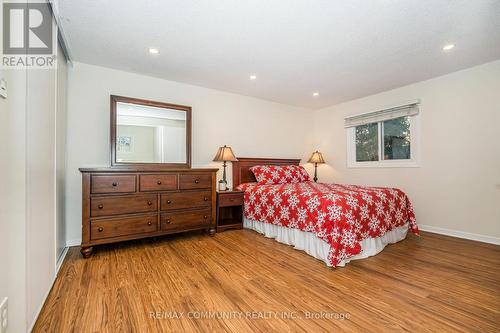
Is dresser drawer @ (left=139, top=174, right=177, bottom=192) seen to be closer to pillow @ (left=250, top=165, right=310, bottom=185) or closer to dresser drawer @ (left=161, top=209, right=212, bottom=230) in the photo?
dresser drawer @ (left=161, top=209, right=212, bottom=230)

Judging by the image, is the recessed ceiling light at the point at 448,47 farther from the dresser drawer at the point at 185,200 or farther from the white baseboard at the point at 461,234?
the dresser drawer at the point at 185,200

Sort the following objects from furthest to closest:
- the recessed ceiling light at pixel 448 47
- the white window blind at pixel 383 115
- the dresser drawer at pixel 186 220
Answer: the white window blind at pixel 383 115 < the dresser drawer at pixel 186 220 < the recessed ceiling light at pixel 448 47

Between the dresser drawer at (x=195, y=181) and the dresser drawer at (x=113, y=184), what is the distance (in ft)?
1.86

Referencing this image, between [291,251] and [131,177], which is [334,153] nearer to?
[291,251]

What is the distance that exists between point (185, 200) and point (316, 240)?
5.37 feet

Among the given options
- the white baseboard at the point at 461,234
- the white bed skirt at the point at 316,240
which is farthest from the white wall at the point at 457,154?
the white bed skirt at the point at 316,240

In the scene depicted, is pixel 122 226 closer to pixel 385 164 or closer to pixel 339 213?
pixel 339 213

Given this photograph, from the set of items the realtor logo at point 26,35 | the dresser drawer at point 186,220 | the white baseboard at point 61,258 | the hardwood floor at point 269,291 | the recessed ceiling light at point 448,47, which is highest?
the recessed ceiling light at point 448,47

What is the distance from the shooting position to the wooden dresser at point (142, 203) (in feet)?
7.68

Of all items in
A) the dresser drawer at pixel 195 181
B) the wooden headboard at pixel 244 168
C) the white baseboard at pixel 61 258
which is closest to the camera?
the white baseboard at pixel 61 258

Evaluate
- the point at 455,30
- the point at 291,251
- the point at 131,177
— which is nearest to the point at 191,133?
the point at 131,177

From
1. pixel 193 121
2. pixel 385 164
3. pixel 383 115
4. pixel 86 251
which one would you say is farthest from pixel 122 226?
pixel 383 115

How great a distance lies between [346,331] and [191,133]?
116 inches

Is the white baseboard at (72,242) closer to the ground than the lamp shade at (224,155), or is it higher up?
closer to the ground
